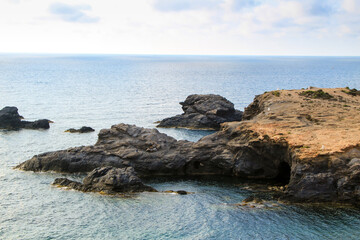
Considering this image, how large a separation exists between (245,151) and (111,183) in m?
19.5

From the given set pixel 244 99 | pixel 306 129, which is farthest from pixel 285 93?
pixel 244 99

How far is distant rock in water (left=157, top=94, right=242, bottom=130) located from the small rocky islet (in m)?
25.5

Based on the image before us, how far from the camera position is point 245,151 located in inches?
2174

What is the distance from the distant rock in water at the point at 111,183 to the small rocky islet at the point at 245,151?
1.17 ft

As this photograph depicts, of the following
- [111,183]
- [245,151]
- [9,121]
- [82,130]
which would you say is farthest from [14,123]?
[245,151]

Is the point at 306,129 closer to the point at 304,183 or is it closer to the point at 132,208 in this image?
the point at 304,183

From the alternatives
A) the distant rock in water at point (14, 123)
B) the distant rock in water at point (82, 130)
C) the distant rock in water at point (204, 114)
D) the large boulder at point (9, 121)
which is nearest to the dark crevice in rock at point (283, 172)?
the distant rock in water at point (204, 114)

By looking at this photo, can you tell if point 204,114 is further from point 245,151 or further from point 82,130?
point 245,151

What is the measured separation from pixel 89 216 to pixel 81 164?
15.1m

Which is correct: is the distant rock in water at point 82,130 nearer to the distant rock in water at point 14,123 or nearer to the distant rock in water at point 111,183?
the distant rock in water at point 14,123

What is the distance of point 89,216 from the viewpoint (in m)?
43.0

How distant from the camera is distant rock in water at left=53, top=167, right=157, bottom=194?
4847cm

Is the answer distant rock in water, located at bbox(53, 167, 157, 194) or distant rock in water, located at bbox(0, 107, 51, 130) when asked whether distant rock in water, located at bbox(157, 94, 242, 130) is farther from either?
distant rock in water, located at bbox(53, 167, 157, 194)

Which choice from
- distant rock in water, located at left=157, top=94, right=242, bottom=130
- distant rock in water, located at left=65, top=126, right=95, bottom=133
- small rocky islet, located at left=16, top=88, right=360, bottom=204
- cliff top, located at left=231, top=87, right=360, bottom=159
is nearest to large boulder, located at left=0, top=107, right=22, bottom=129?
distant rock in water, located at left=65, top=126, right=95, bottom=133
